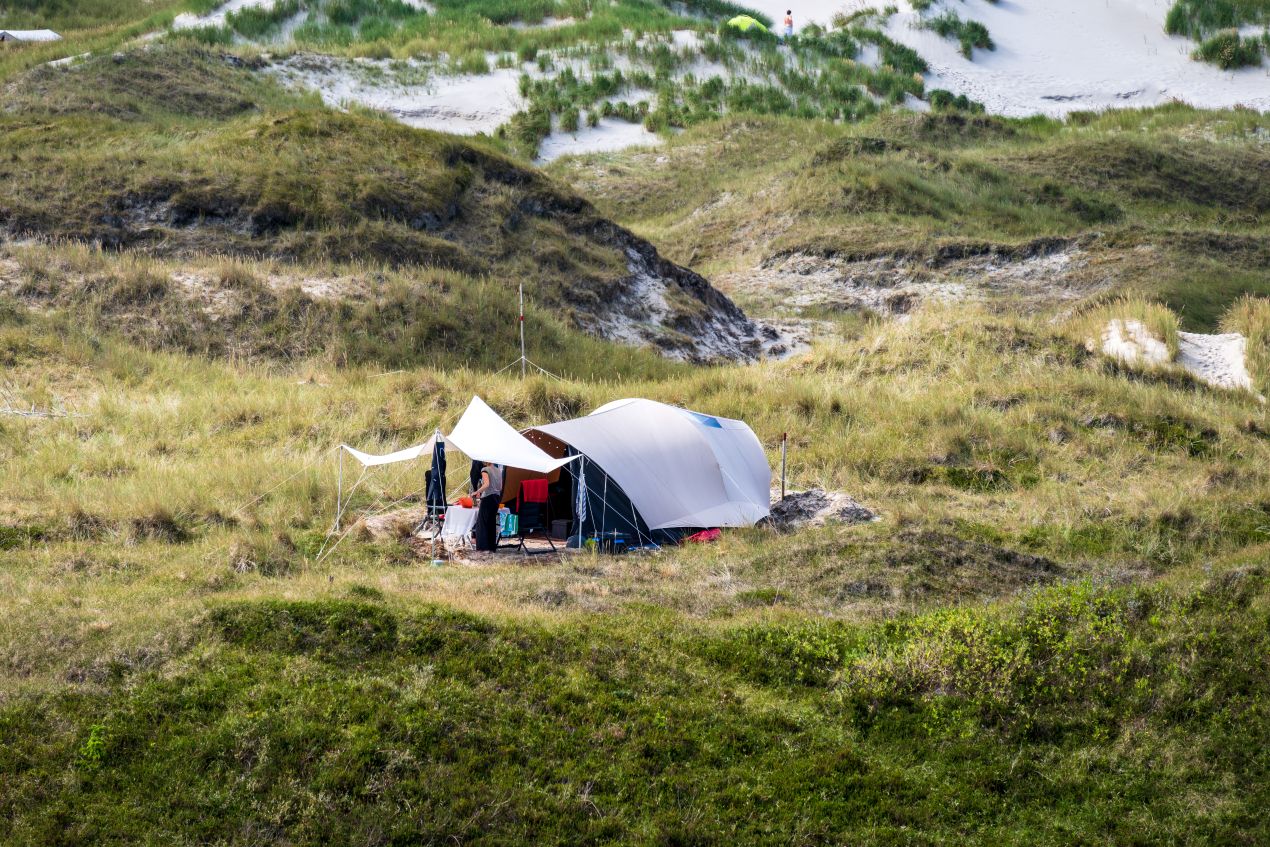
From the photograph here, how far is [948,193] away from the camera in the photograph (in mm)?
46188

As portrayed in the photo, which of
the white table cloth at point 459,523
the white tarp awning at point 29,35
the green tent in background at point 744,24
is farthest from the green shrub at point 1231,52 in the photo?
the white table cloth at point 459,523

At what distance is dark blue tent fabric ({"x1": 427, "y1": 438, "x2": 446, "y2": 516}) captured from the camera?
50.6 feet

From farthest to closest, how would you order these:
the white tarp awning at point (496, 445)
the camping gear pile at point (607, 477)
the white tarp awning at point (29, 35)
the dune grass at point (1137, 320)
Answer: the white tarp awning at point (29, 35) < the dune grass at point (1137, 320) < the camping gear pile at point (607, 477) < the white tarp awning at point (496, 445)

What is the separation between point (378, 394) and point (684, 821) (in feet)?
49.0

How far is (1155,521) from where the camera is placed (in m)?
15.3

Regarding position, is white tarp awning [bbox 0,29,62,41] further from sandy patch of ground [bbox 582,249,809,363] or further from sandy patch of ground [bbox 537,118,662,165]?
sandy patch of ground [bbox 582,249,809,363]

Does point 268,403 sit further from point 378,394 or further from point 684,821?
point 684,821

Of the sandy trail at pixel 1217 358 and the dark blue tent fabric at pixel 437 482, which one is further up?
the sandy trail at pixel 1217 358

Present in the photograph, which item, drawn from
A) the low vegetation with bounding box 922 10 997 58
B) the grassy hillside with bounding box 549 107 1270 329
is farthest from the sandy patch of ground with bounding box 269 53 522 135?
the low vegetation with bounding box 922 10 997 58

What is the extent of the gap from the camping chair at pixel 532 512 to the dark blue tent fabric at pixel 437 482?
1.16 meters

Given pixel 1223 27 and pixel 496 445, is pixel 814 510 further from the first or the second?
pixel 1223 27

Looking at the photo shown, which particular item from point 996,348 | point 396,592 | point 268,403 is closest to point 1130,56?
point 996,348

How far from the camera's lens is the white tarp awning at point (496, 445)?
14.7m

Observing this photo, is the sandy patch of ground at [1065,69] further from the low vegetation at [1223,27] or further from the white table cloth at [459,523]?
the white table cloth at [459,523]
